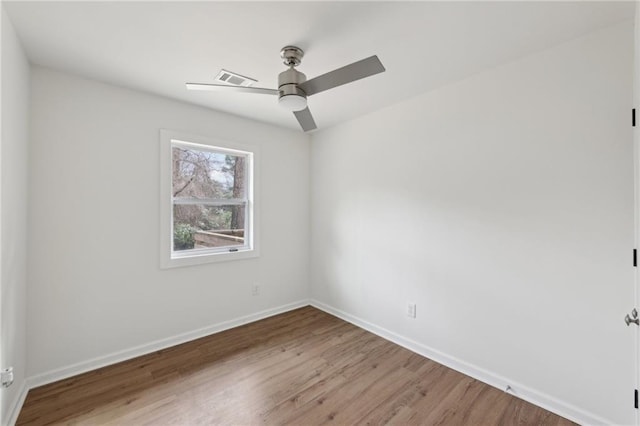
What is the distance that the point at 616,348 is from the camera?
64.0 inches

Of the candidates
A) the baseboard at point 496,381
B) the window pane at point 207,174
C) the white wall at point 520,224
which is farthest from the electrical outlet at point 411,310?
the window pane at point 207,174

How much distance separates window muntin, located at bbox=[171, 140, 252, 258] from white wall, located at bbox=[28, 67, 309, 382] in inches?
8.5

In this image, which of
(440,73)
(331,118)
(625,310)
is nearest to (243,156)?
(331,118)

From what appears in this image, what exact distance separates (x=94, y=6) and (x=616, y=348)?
350 centimetres

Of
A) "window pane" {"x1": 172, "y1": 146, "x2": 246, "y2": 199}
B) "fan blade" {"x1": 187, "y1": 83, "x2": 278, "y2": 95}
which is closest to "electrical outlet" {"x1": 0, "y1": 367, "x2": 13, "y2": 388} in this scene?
"window pane" {"x1": 172, "y1": 146, "x2": 246, "y2": 199}

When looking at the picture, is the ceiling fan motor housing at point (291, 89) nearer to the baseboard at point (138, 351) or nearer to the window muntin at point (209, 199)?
the window muntin at point (209, 199)

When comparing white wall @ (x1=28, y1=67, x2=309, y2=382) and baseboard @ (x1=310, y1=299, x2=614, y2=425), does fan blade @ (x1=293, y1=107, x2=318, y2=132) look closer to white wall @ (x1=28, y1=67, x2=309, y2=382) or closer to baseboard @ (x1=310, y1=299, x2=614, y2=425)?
white wall @ (x1=28, y1=67, x2=309, y2=382)

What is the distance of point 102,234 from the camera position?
2.32 metres

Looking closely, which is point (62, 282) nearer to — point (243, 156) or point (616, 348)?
point (243, 156)

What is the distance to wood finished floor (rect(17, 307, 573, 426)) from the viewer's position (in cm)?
178

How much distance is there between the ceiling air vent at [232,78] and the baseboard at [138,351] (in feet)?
7.92

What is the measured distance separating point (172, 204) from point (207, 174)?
0.50 m

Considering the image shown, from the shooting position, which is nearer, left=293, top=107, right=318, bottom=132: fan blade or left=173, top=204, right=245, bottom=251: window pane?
left=293, top=107, right=318, bottom=132: fan blade

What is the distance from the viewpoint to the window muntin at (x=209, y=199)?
284 centimetres
